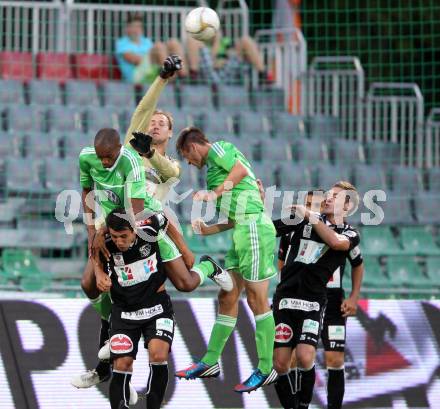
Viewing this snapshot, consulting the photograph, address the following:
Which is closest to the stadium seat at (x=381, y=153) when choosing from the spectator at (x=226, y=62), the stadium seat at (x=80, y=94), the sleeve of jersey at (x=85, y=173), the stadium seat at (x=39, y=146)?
the spectator at (x=226, y=62)

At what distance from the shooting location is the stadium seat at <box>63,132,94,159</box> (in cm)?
1574

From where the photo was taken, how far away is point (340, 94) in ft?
58.7

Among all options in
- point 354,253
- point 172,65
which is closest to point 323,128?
point 354,253

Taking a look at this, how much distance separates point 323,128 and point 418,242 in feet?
6.83

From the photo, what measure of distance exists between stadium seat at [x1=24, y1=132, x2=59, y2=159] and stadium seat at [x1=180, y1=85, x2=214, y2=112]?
6.52 feet

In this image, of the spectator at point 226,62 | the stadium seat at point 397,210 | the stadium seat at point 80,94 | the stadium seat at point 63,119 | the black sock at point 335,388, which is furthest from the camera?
the spectator at point 226,62

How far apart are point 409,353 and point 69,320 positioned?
310 cm

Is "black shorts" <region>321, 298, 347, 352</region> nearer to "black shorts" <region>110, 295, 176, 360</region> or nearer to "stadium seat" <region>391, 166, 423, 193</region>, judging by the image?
"black shorts" <region>110, 295, 176, 360</region>

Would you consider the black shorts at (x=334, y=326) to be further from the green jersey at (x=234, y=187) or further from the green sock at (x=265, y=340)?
the green jersey at (x=234, y=187)

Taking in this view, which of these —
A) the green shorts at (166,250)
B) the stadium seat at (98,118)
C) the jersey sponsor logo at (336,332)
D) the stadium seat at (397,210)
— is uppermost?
the stadium seat at (98,118)

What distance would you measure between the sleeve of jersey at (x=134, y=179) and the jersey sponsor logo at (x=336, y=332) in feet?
7.71

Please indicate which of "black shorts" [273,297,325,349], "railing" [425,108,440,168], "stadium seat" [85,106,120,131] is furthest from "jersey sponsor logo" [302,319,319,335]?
"railing" [425,108,440,168]

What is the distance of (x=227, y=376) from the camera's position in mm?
11969

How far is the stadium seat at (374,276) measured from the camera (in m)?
15.6
